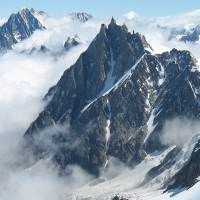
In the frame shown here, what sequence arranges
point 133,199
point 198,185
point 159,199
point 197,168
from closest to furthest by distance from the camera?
point 198,185 < point 159,199 < point 197,168 < point 133,199

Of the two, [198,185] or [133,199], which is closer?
[198,185]

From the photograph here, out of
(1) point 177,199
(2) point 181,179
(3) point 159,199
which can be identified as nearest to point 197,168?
(2) point 181,179

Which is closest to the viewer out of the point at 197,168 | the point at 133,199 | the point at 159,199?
the point at 159,199

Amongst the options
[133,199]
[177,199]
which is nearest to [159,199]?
[177,199]

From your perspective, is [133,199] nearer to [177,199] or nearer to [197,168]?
[197,168]

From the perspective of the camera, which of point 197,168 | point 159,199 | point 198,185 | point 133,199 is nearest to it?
point 198,185

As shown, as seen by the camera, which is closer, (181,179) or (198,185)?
(198,185)

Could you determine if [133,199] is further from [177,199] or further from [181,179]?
[177,199]
